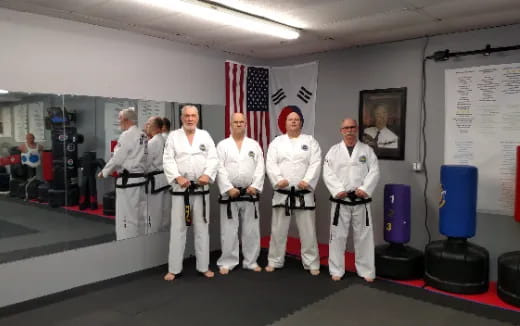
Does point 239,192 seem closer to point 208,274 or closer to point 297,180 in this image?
point 297,180

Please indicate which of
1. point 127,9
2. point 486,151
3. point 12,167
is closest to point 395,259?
point 486,151

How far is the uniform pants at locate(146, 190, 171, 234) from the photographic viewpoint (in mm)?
4156

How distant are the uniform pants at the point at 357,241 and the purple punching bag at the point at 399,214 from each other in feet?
0.70

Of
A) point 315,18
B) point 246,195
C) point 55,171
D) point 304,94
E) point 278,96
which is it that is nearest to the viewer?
point 315,18

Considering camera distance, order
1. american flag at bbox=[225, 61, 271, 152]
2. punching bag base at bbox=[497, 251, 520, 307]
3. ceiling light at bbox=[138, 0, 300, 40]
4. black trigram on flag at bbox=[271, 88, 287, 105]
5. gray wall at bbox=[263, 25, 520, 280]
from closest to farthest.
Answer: ceiling light at bbox=[138, 0, 300, 40]
punching bag base at bbox=[497, 251, 520, 307]
gray wall at bbox=[263, 25, 520, 280]
american flag at bbox=[225, 61, 271, 152]
black trigram on flag at bbox=[271, 88, 287, 105]

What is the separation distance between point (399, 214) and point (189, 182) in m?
1.91

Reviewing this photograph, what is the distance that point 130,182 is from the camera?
3.98m

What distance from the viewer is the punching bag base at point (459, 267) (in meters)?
3.39

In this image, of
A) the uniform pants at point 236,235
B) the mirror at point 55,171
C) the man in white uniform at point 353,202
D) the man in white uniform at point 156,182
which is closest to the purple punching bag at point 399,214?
the man in white uniform at point 353,202

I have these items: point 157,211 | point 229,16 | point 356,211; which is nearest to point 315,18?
point 229,16

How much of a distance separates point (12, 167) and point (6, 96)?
556 mm

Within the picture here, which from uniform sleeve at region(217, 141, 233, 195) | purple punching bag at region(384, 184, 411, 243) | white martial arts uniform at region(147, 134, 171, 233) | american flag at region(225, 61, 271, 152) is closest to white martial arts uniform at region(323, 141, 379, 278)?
purple punching bag at region(384, 184, 411, 243)

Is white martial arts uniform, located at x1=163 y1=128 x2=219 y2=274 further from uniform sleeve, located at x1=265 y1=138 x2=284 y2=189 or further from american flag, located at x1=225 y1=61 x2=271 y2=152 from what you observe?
american flag, located at x1=225 y1=61 x2=271 y2=152

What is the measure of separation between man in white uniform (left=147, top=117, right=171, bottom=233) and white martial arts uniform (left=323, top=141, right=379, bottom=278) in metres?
1.62
